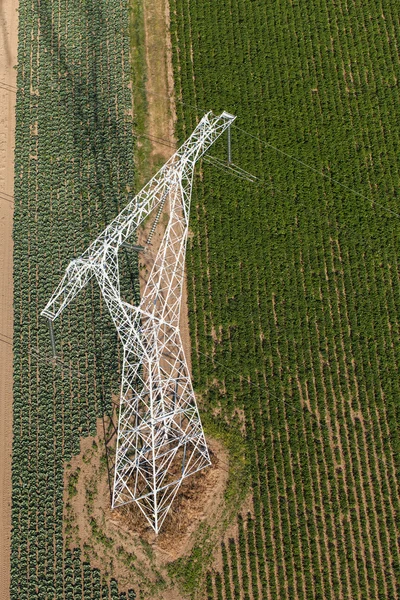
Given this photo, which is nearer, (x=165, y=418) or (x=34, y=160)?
(x=165, y=418)

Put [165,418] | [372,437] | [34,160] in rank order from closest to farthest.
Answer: [165,418], [372,437], [34,160]

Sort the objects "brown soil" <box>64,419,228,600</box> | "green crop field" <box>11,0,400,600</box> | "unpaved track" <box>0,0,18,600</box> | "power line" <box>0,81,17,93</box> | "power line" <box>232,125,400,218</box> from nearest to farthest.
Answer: "brown soil" <box>64,419,228,600</box> < "green crop field" <box>11,0,400,600</box> < "unpaved track" <box>0,0,18,600</box> < "power line" <box>232,125,400,218</box> < "power line" <box>0,81,17,93</box>

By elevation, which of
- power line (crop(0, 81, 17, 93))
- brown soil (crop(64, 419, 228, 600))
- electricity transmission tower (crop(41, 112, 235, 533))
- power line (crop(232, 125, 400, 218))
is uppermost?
power line (crop(232, 125, 400, 218))

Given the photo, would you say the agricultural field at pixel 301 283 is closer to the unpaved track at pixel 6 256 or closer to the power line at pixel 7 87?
the unpaved track at pixel 6 256

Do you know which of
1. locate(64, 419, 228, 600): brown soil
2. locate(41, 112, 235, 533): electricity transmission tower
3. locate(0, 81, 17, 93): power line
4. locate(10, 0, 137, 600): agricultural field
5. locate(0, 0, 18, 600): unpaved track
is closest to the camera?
locate(41, 112, 235, 533): electricity transmission tower

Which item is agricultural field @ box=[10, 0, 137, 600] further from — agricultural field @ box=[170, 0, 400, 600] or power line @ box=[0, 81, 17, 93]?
agricultural field @ box=[170, 0, 400, 600]

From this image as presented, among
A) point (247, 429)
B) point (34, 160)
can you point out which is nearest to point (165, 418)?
point (247, 429)

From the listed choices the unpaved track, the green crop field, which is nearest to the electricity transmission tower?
the green crop field

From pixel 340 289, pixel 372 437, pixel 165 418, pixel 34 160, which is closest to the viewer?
pixel 165 418

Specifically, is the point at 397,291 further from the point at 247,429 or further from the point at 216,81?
the point at 216,81
